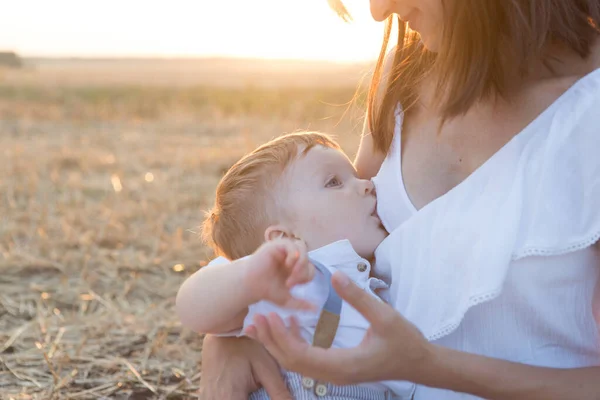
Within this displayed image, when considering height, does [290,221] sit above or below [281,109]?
above

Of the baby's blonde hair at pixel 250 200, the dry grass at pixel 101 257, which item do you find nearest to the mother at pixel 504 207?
the baby's blonde hair at pixel 250 200

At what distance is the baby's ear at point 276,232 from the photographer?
175 cm

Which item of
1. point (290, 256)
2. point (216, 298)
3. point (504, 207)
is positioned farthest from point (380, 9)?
point (216, 298)

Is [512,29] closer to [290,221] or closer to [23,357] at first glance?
[290,221]

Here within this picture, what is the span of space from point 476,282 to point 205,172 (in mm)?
5059

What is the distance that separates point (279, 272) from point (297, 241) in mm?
98

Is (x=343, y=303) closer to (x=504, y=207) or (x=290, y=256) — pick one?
(x=290, y=256)

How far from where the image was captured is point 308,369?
128 centimetres

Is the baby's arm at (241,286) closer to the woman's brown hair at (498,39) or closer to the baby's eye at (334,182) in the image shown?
the baby's eye at (334,182)

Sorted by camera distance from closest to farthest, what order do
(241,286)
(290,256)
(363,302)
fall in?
(363,302)
(290,256)
(241,286)

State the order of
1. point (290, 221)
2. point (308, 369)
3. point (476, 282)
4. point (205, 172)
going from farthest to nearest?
point (205, 172) → point (290, 221) → point (476, 282) → point (308, 369)

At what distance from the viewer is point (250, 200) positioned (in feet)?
5.98

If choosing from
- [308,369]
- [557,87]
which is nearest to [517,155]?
[557,87]

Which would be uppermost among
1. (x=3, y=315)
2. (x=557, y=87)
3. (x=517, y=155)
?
(x=557, y=87)
